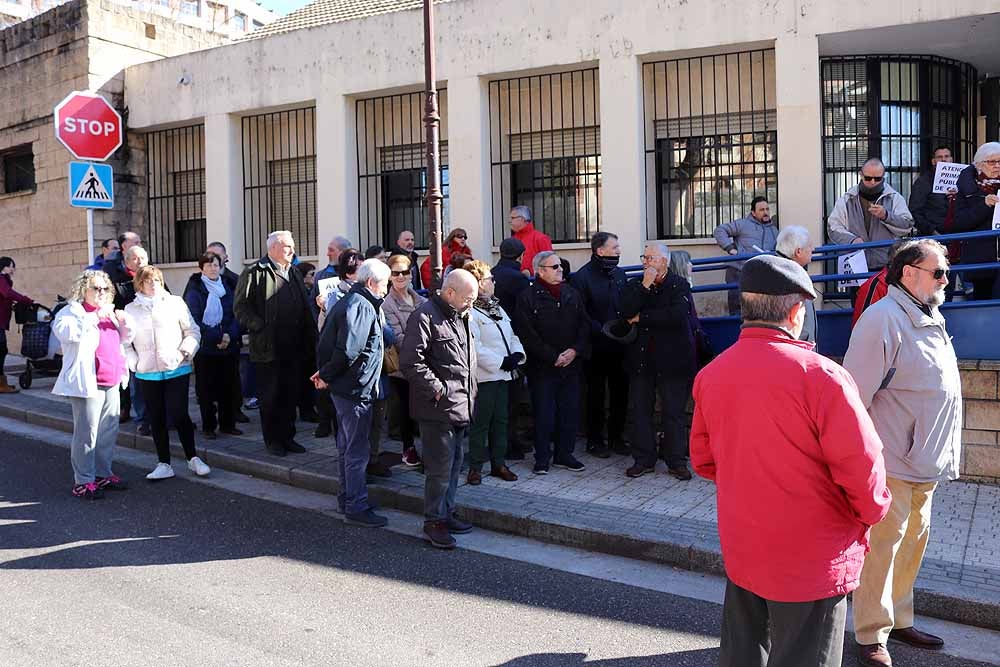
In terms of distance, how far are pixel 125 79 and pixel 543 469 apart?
11.6m

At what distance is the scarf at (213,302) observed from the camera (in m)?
8.95

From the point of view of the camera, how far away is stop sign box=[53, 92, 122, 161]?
547 inches

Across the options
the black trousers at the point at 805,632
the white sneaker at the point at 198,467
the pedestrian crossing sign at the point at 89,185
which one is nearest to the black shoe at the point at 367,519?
the white sneaker at the point at 198,467

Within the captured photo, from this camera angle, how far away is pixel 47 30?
15.5 metres

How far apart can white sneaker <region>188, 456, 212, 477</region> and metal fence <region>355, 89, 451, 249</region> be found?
603cm

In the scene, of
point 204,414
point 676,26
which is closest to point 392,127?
point 676,26

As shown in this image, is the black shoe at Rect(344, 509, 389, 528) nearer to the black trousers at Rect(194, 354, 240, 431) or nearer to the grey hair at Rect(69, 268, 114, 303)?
the grey hair at Rect(69, 268, 114, 303)

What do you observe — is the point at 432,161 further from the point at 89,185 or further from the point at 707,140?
the point at 89,185

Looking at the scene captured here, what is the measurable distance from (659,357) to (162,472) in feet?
14.0

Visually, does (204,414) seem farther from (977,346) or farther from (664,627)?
(977,346)

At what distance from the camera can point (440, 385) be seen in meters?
5.93

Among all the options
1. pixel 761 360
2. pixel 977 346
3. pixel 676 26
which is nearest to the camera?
pixel 761 360

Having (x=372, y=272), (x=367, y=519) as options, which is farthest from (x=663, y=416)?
(x=372, y=272)

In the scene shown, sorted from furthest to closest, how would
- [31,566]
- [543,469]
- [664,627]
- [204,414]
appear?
[204,414], [543,469], [31,566], [664,627]
